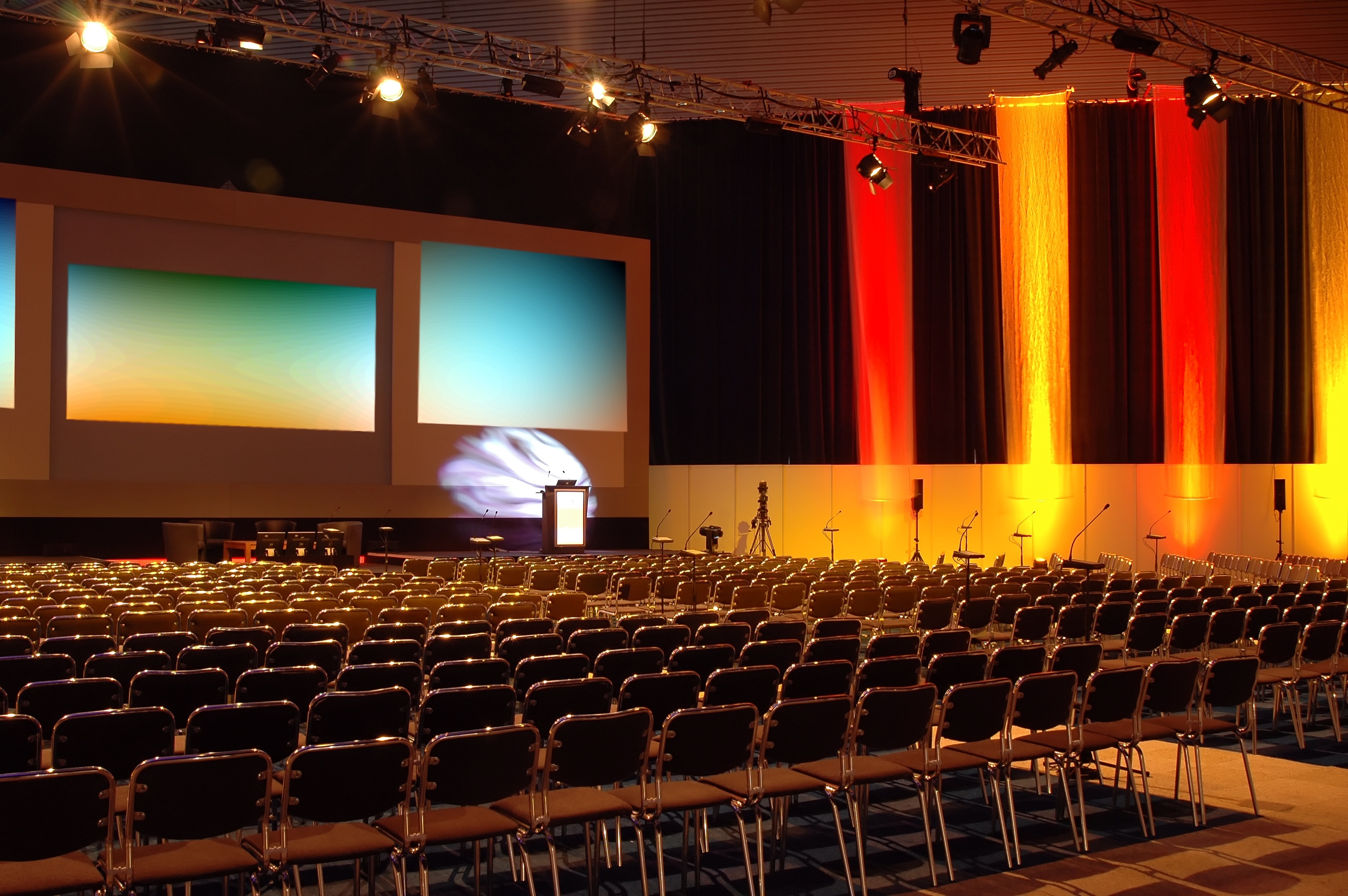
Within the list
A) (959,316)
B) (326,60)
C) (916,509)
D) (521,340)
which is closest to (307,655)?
(326,60)

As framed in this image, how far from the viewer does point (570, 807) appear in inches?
159

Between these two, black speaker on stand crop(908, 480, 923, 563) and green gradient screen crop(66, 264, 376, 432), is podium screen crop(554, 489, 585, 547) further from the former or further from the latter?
black speaker on stand crop(908, 480, 923, 563)

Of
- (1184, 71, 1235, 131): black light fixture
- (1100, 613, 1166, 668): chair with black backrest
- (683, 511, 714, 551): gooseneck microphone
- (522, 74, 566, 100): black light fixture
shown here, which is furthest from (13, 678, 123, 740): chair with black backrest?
(683, 511, 714, 551): gooseneck microphone

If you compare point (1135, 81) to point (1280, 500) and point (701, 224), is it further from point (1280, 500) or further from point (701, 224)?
point (701, 224)

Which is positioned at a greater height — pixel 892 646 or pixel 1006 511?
pixel 1006 511

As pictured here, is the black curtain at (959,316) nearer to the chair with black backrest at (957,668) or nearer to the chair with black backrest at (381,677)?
the chair with black backrest at (957,668)

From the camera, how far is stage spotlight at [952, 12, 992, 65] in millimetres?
12680

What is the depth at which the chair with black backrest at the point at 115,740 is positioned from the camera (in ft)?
12.3

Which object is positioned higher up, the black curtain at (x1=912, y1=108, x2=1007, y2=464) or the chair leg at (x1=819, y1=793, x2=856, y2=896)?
the black curtain at (x1=912, y1=108, x2=1007, y2=464)

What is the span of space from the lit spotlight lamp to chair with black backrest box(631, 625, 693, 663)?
9.39 metres

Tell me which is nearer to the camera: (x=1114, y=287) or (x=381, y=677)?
(x=381, y=677)

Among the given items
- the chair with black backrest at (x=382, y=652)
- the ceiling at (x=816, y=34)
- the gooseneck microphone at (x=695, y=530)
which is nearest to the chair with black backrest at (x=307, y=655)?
the chair with black backrest at (x=382, y=652)

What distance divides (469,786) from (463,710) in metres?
0.68

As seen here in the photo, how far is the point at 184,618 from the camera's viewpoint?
7.63m
